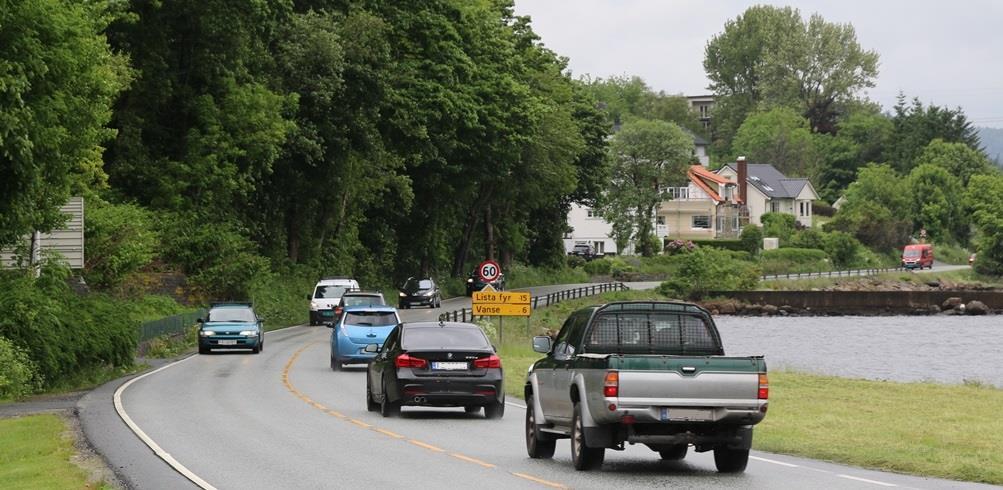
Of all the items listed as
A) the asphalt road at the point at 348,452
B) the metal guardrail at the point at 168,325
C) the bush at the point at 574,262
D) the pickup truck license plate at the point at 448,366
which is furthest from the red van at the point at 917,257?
the pickup truck license plate at the point at 448,366

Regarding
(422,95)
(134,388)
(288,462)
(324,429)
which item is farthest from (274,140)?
(288,462)

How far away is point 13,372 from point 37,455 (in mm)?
10702

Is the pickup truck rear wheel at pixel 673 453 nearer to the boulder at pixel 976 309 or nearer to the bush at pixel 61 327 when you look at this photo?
the bush at pixel 61 327

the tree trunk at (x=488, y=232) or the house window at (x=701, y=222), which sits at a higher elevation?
the house window at (x=701, y=222)

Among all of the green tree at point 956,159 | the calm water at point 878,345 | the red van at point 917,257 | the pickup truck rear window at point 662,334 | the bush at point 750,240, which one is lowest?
the calm water at point 878,345

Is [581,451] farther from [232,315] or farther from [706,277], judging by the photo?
[706,277]

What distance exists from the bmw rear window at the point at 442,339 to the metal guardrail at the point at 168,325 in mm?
22130

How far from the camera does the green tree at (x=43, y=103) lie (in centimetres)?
2739

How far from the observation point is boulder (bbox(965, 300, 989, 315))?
4429 inches

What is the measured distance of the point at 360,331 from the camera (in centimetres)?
3869

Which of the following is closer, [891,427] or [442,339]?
[891,427]

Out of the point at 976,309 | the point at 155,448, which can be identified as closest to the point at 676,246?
the point at 976,309

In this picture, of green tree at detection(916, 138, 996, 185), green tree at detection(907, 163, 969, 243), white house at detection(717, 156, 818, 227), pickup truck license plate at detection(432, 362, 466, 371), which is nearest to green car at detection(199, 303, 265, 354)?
pickup truck license plate at detection(432, 362, 466, 371)

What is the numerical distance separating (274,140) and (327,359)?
19.7m
